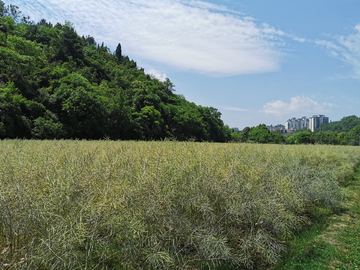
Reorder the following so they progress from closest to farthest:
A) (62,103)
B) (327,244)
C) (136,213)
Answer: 1. (136,213)
2. (327,244)
3. (62,103)

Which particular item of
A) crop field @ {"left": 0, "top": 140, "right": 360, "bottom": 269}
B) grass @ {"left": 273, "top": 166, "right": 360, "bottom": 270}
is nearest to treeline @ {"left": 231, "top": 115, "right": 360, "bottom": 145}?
grass @ {"left": 273, "top": 166, "right": 360, "bottom": 270}

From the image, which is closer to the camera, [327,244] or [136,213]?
[136,213]

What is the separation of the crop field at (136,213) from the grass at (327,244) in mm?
412

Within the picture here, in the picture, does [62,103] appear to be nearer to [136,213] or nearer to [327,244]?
[136,213]

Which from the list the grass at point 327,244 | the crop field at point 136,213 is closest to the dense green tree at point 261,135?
the grass at point 327,244

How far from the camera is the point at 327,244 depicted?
558cm

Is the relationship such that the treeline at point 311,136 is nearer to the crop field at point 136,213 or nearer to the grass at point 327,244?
the grass at point 327,244

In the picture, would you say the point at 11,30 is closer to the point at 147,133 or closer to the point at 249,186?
the point at 147,133

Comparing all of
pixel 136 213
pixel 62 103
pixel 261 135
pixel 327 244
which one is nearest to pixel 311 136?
pixel 261 135

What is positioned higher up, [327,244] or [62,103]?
[62,103]

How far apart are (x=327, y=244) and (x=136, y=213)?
17.1 feet

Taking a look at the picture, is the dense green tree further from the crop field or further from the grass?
the crop field

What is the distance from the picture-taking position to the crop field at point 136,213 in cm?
299

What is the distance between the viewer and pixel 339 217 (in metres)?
7.58
